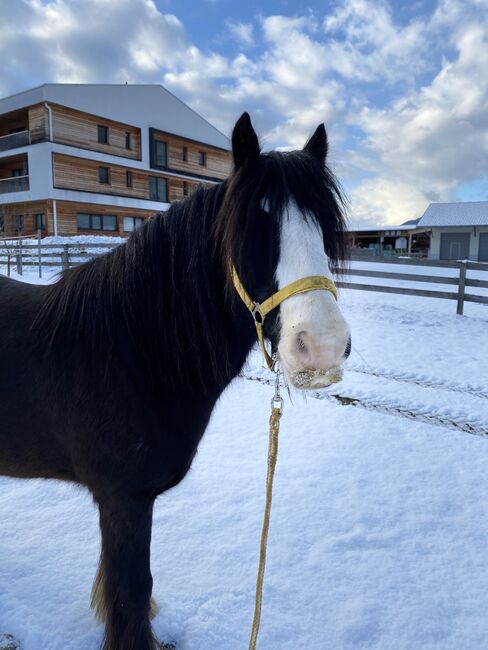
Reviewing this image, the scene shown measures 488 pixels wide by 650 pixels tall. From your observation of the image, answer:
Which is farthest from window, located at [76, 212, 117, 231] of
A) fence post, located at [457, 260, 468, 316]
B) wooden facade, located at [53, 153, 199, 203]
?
fence post, located at [457, 260, 468, 316]

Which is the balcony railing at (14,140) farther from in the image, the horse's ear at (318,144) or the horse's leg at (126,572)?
the horse's leg at (126,572)

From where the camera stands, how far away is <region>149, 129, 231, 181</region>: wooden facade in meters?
30.3

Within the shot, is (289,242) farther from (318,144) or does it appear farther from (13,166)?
(13,166)

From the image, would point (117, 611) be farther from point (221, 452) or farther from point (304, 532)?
point (221, 452)

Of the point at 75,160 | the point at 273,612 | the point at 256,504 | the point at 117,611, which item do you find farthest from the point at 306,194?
the point at 75,160

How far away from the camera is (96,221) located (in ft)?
88.7

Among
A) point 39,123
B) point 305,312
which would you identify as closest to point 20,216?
point 39,123

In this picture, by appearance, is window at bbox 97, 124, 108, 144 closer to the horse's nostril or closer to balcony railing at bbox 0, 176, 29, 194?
balcony railing at bbox 0, 176, 29, 194

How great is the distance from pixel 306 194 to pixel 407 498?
2493 mm

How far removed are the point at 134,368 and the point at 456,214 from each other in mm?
36499

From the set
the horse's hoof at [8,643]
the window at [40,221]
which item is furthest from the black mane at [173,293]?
the window at [40,221]

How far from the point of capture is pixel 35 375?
1.78 metres

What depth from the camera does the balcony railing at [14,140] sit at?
82.7 ft

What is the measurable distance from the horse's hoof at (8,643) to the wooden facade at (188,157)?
3124cm
